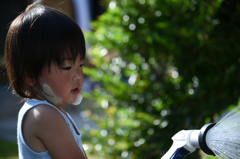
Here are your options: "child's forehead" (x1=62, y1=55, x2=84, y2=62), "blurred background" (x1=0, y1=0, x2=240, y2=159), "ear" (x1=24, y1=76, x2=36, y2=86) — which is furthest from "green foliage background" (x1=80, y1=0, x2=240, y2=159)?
"ear" (x1=24, y1=76, x2=36, y2=86)

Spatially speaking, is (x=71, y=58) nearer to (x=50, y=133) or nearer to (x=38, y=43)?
(x=38, y=43)

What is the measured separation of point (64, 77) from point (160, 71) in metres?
1.78

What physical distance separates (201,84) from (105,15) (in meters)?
1.03

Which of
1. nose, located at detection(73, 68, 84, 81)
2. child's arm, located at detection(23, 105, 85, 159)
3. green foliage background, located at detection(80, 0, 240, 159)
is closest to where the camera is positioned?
child's arm, located at detection(23, 105, 85, 159)

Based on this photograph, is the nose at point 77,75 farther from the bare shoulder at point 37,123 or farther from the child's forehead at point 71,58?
the bare shoulder at point 37,123

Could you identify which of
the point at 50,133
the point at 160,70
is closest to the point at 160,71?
the point at 160,70

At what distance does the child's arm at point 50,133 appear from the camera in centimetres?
134

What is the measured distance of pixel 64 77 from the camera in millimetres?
1441

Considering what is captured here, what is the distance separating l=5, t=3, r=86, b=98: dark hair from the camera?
1406mm

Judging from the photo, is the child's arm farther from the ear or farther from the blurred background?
the blurred background

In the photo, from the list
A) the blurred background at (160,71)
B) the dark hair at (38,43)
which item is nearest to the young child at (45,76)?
the dark hair at (38,43)

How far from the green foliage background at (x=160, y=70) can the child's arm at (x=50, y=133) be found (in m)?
1.49

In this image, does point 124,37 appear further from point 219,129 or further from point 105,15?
point 219,129

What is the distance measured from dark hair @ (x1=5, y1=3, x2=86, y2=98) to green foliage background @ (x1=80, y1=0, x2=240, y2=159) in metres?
1.30
